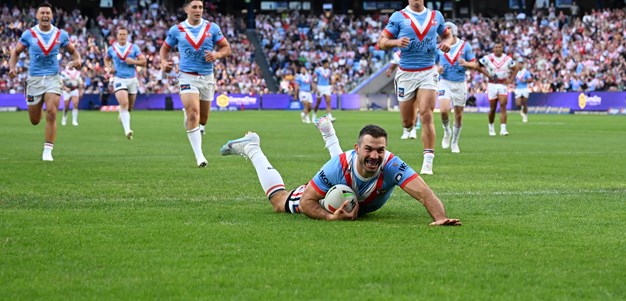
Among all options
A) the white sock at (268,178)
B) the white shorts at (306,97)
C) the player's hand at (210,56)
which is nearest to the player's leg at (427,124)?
the player's hand at (210,56)

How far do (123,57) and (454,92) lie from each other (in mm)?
8865

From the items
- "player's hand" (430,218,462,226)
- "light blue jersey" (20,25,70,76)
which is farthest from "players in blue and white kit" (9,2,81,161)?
"player's hand" (430,218,462,226)

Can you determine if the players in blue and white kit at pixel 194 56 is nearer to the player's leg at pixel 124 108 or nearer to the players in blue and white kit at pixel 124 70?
the player's leg at pixel 124 108

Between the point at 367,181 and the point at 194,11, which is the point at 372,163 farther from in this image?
the point at 194,11

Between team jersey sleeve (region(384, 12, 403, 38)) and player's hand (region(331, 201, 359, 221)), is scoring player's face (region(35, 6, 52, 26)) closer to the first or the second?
team jersey sleeve (region(384, 12, 403, 38))

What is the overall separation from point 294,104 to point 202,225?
51.7 meters

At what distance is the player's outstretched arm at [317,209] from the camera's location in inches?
325

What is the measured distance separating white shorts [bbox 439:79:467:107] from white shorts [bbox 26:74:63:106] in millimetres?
8227

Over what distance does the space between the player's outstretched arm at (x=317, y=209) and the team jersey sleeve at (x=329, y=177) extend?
6 centimetres

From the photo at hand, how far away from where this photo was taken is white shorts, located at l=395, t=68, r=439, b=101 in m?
14.0

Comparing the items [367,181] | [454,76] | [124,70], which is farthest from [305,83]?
[367,181]

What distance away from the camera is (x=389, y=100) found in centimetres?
5897

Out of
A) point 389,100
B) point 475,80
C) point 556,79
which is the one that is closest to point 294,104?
point 389,100

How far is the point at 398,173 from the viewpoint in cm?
816
